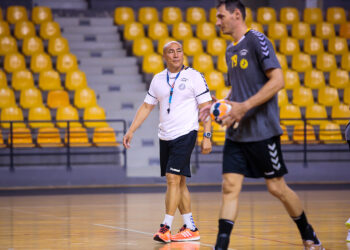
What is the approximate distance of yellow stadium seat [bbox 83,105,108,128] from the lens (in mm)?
12523

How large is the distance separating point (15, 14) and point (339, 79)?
708 cm

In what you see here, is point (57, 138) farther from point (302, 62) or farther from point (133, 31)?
point (302, 62)

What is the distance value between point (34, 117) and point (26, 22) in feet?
9.91

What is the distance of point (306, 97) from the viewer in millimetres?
13617

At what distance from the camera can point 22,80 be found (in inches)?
518

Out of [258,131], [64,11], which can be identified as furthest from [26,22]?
[258,131]

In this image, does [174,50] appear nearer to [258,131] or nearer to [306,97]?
[258,131]

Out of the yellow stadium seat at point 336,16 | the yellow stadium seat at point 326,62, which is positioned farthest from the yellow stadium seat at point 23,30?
the yellow stadium seat at point 336,16

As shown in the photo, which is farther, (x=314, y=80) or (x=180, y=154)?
(x=314, y=80)

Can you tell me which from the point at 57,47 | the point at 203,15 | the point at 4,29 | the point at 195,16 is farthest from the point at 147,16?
the point at 4,29

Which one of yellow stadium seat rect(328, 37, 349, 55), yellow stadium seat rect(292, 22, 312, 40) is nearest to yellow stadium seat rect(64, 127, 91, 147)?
yellow stadium seat rect(292, 22, 312, 40)

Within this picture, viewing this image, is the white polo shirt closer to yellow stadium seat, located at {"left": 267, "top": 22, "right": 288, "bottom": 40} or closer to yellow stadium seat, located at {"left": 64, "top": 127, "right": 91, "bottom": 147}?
yellow stadium seat, located at {"left": 64, "top": 127, "right": 91, "bottom": 147}

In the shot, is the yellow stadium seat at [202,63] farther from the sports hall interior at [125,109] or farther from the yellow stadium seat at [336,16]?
the yellow stadium seat at [336,16]

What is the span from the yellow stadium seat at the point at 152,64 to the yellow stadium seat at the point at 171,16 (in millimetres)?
2029
